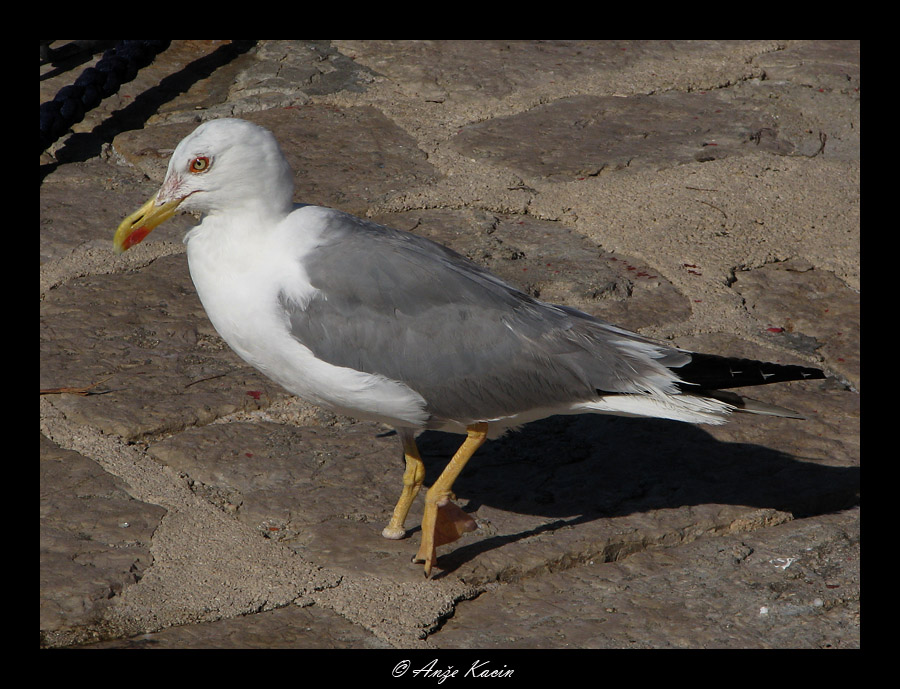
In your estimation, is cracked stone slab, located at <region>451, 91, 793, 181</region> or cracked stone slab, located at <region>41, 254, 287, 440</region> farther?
cracked stone slab, located at <region>451, 91, 793, 181</region>

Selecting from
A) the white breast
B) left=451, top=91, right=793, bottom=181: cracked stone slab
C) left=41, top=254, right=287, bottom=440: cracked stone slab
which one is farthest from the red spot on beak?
left=451, top=91, right=793, bottom=181: cracked stone slab

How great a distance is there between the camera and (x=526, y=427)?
372 centimetres

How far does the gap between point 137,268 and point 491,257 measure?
141 cm

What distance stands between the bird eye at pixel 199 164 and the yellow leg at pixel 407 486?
103 cm

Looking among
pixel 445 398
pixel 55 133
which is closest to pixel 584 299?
pixel 445 398

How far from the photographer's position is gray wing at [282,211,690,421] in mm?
3137

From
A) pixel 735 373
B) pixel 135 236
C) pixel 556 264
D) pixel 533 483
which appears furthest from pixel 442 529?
pixel 556 264

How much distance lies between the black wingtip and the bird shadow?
0.43 metres

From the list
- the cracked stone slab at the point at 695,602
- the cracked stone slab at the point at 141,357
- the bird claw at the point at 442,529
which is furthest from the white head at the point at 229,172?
the cracked stone slab at the point at 695,602

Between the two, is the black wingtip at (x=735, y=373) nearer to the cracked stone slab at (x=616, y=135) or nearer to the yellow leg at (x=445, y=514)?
the yellow leg at (x=445, y=514)

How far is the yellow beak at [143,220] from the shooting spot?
130 inches

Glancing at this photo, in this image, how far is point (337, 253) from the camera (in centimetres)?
320

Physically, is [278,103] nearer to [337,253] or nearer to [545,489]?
[337,253]

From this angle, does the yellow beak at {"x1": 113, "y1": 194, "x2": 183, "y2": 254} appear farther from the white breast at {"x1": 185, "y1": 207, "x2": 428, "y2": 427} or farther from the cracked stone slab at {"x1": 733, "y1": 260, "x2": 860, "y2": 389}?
the cracked stone slab at {"x1": 733, "y1": 260, "x2": 860, "y2": 389}
